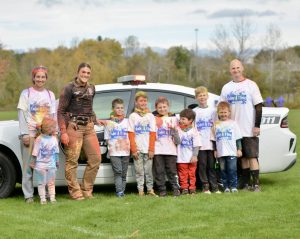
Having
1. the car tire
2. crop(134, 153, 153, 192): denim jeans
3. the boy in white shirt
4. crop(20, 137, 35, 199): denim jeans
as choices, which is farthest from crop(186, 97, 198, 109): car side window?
the car tire

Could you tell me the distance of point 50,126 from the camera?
7.59 meters

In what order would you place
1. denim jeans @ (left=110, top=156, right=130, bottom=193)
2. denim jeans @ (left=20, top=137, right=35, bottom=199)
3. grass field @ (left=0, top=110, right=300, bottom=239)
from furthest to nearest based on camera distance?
denim jeans @ (left=110, top=156, right=130, bottom=193), denim jeans @ (left=20, top=137, right=35, bottom=199), grass field @ (left=0, top=110, right=300, bottom=239)

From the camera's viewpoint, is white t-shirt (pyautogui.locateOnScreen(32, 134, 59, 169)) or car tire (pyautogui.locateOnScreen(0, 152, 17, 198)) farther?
car tire (pyautogui.locateOnScreen(0, 152, 17, 198))

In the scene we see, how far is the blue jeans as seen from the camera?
8.14m

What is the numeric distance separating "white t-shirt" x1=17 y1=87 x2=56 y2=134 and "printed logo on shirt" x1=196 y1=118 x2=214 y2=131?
2.00 metres

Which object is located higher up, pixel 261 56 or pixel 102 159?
pixel 261 56

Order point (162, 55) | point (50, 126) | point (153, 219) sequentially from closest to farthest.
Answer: point (153, 219) → point (50, 126) → point (162, 55)

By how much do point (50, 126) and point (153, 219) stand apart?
1.94m

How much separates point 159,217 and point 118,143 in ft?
5.25

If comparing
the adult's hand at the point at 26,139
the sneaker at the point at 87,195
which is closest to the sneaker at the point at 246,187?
the sneaker at the point at 87,195

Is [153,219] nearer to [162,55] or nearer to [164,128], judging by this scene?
[164,128]

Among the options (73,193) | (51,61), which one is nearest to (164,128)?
(73,193)

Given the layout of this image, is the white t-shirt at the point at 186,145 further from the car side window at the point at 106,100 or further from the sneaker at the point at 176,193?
the car side window at the point at 106,100

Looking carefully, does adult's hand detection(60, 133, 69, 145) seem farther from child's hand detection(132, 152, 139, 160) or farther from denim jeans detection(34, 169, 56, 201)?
child's hand detection(132, 152, 139, 160)
